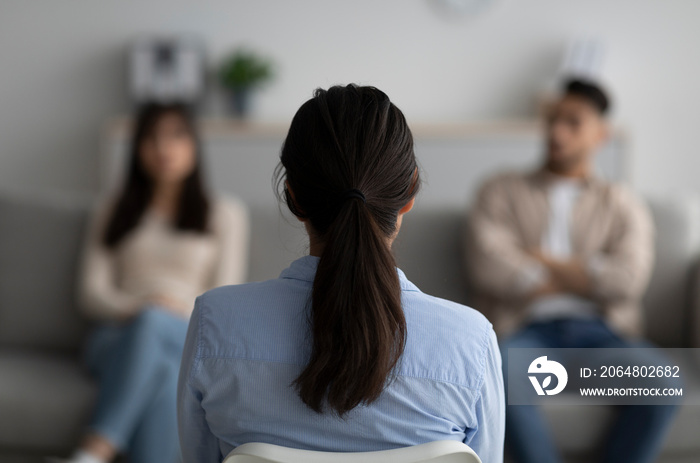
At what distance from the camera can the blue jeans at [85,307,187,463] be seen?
5.97 ft

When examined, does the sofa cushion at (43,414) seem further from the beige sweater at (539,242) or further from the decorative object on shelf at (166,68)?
the decorative object on shelf at (166,68)

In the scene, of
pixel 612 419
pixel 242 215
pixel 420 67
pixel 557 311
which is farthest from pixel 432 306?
pixel 420 67

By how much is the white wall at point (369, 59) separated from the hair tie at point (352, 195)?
323cm

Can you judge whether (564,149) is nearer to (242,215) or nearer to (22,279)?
(242,215)

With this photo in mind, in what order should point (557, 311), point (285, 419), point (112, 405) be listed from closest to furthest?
point (285, 419), point (112, 405), point (557, 311)

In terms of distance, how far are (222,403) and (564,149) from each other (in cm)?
169

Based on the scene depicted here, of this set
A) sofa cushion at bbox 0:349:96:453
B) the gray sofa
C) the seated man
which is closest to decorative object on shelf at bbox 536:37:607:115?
the seated man

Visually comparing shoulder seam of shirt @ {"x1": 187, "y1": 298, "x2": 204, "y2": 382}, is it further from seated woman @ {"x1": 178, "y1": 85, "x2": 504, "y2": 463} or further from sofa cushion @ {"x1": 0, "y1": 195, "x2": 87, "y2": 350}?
sofa cushion @ {"x1": 0, "y1": 195, "x2": 87, "y2": 350}

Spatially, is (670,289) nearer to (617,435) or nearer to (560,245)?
(560,245)

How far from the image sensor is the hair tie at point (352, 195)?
90 cm

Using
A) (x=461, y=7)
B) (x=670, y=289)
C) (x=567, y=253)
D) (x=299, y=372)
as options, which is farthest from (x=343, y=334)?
(x=461, y=7)

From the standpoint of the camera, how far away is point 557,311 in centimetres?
213

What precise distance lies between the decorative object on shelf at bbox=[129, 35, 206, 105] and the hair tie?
3307mm

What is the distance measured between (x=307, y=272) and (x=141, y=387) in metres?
1.07
